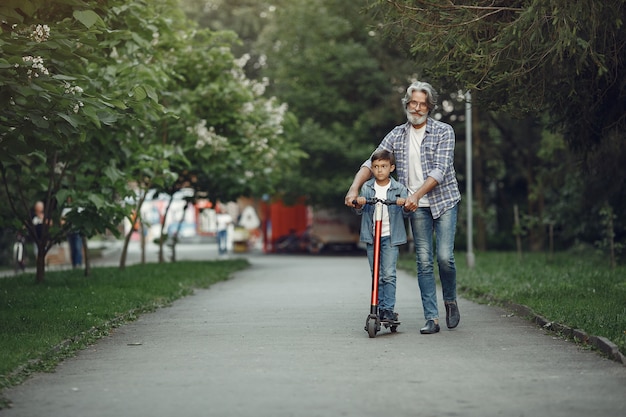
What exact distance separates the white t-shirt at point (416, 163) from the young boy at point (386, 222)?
0.17 meters

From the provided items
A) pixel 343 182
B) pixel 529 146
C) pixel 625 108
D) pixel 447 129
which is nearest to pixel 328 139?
pixel 343 182

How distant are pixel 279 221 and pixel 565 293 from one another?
3885 centimetres

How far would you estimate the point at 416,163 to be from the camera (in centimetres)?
1026

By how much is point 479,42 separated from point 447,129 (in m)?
1.22

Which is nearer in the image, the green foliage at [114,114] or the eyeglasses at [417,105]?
the green foliage at [114,114]

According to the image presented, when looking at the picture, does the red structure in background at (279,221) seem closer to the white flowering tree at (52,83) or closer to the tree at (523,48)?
the tree at (523,48)

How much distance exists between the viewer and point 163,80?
16.7 meters

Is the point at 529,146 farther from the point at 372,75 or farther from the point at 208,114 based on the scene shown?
the point at 208,114

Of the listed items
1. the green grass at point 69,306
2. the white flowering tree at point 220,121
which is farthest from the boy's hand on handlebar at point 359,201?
the white flowering tree at point 220,121

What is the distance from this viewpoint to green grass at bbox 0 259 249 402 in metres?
8.92

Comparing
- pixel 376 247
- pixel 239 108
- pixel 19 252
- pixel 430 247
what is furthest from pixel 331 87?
pixel 376 247

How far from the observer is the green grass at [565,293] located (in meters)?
10.3

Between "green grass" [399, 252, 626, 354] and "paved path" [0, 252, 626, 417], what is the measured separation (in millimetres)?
398

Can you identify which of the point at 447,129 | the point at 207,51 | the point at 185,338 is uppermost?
the point at 207,51
